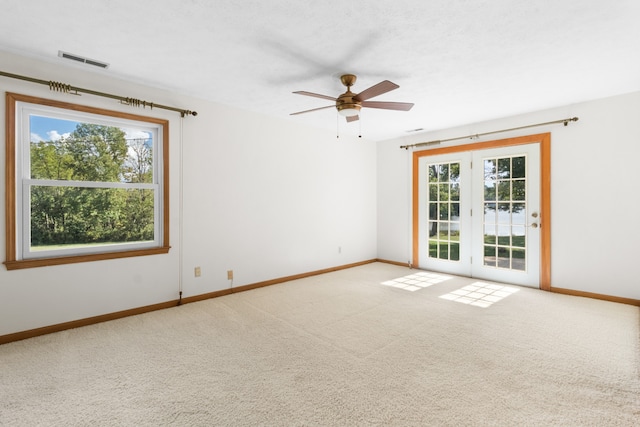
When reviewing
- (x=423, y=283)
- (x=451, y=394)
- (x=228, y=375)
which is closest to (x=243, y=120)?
(x=228, y=375)

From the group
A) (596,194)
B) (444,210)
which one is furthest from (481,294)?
(596,194)

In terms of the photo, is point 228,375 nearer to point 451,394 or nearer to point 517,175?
point 451,394

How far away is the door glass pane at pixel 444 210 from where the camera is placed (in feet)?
17.5

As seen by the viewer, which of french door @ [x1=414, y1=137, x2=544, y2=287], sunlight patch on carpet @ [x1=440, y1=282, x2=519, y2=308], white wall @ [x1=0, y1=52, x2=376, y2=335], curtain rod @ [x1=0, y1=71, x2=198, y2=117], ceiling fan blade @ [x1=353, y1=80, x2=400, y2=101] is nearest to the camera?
ceiling fan blade @ [x1=353, y1=80, x2=400, y2=101]

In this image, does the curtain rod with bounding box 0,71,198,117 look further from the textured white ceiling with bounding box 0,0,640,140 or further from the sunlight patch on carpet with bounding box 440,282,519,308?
the sunlight patch on carpet with bounding box 440,282,519,308

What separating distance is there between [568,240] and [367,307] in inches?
114

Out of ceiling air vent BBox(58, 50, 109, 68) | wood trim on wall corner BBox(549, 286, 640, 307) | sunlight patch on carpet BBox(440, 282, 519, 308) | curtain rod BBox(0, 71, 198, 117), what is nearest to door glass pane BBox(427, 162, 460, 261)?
sunlight patch on carpet BBox(440, 282, 519, 308)

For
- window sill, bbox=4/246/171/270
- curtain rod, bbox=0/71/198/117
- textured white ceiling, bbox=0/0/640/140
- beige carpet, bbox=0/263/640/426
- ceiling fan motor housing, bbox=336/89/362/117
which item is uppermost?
textured white ceiling, bbox=0/0/640/140

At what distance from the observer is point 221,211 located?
163 inches

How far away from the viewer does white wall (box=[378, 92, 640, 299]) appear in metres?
3.73

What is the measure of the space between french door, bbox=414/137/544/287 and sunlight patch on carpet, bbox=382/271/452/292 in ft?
1.24

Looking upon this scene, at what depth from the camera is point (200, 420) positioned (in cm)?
177

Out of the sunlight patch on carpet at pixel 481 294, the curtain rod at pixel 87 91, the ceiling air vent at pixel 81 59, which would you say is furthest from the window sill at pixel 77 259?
the sunlight patch on carpet at pixel 481 294

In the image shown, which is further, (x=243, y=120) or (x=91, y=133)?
(x=243, y=120)
